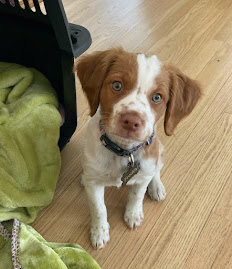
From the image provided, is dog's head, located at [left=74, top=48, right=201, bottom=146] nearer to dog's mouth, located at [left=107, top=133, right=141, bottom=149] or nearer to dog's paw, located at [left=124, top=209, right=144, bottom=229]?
dog's mouth, located at [left=107, top=133, right=141, bottom=149]

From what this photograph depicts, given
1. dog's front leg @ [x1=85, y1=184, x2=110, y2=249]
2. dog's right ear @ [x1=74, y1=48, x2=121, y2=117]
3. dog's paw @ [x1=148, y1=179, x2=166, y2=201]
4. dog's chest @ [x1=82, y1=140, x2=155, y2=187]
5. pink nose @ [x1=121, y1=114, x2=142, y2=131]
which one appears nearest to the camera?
pink nose @ [x1=121, y1=114, x2=142, y2=131]

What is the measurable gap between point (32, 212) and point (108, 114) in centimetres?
64

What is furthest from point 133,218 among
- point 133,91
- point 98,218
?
point 133,91

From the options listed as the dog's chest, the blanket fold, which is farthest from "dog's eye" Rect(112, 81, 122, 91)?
the blanket fold

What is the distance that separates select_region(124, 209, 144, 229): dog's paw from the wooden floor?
0.03 metres

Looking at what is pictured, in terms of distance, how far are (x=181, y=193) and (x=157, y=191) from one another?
14cm

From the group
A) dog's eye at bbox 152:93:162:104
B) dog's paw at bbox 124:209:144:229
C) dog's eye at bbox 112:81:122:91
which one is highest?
dog's eye at bbox 112:81:122:91

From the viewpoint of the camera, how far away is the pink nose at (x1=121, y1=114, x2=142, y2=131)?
95cm

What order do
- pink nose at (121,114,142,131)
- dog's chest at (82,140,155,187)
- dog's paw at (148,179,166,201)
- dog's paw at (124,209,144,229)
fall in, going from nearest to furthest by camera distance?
pink nose at (121,114,142,131)
dog's chest at (82,140,155,187)
dog's paw at (124,209,144,229)
dog's paw at (148,179,166,201)

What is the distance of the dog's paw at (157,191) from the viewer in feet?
4.96

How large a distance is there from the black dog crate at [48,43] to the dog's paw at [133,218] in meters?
0.51

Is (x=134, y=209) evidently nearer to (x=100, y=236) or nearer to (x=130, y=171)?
(x=100, y=236)

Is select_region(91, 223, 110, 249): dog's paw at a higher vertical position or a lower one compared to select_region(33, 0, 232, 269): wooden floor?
higher

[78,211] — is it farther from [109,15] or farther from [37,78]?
[109,15]
